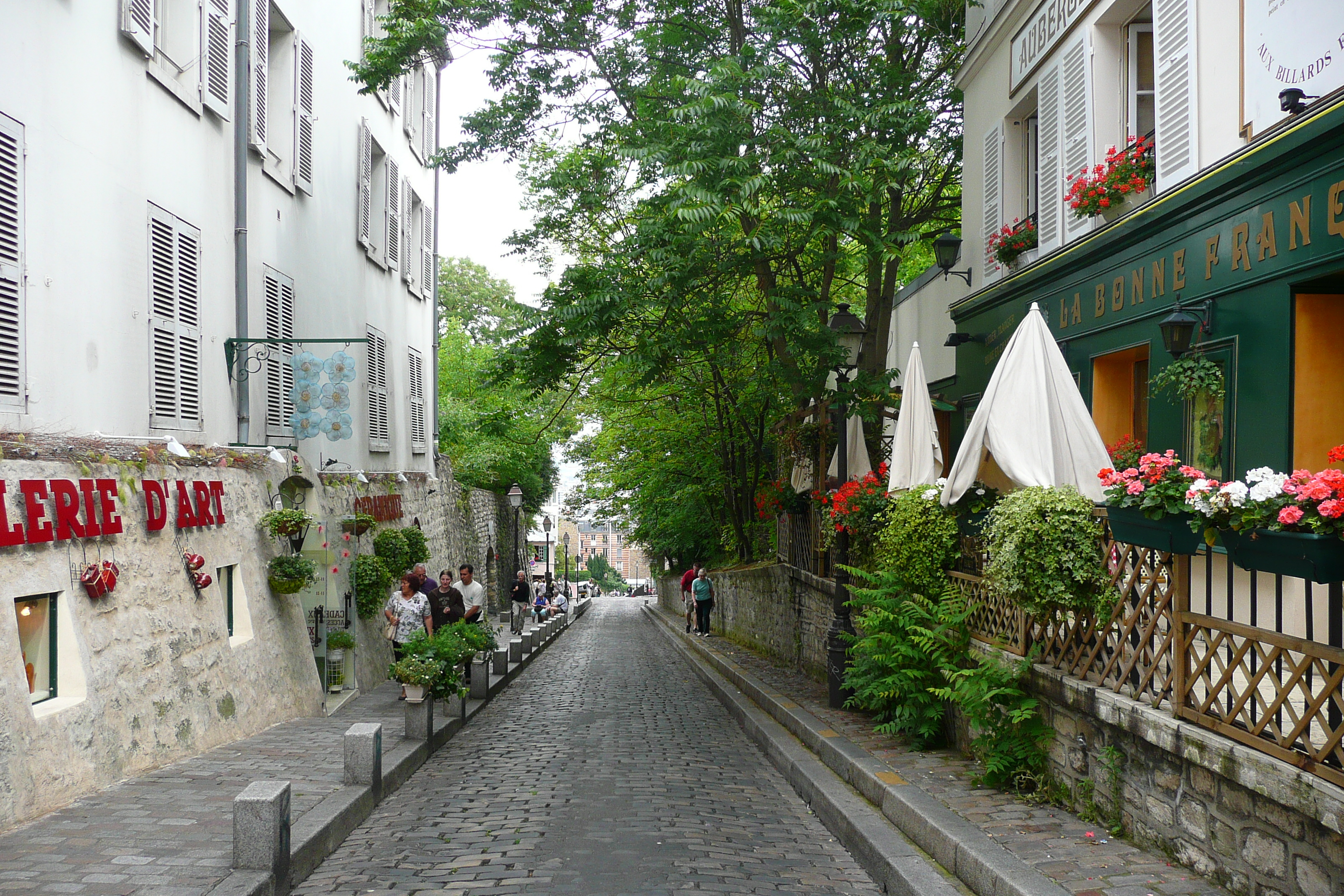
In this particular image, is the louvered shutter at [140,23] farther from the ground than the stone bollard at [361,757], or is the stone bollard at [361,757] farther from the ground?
the louvered shutter at [140,23]

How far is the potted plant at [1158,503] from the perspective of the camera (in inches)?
196

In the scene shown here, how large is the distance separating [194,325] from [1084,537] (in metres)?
8.85

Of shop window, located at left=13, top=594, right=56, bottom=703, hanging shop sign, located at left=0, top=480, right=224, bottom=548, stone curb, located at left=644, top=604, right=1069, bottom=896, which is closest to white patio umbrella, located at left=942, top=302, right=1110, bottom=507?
stone curb, located at left=644, top=604, right=1069, bottom=896

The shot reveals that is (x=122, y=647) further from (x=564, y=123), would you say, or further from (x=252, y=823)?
(x=564, y=123)

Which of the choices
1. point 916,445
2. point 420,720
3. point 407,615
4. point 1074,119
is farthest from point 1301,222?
point 407,615

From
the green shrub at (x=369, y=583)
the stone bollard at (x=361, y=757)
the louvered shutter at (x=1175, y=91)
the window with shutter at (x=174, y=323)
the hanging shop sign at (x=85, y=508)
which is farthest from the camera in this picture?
the green shrub at (x=369, y=583)

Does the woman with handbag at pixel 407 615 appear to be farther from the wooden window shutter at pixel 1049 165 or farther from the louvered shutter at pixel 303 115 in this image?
the wooden window shutter at pixel 1049 165

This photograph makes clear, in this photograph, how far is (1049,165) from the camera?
39.1 feet

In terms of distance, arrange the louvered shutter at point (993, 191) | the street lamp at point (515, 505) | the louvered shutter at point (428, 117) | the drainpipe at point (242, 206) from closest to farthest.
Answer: the drainpipe at point (242, 206) → the louvered shutter at point (993, 191) → the louvered shutter at point (428, 117) → the street lamp at point (515, 505)

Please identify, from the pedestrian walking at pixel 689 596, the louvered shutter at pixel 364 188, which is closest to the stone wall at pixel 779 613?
the pedestrian walking at pixel 689 596

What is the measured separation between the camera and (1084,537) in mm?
6301

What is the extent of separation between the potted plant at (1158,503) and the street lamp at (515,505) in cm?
2720

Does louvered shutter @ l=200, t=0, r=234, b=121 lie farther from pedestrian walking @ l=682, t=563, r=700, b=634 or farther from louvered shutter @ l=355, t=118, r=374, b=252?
pedestrian walking @ l=682, t=563, r=700, b=634

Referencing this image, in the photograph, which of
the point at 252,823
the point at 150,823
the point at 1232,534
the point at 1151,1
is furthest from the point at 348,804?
the point at 1151,1
